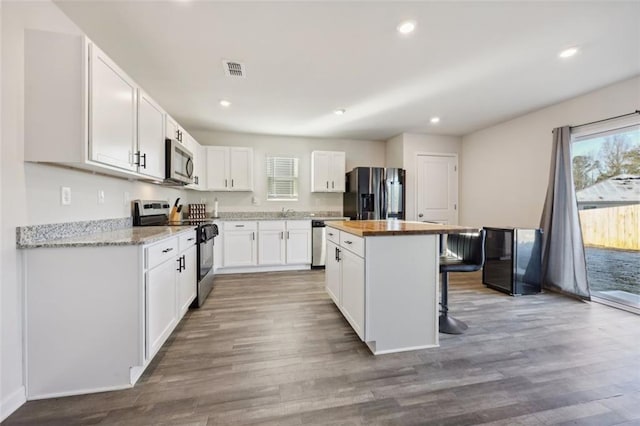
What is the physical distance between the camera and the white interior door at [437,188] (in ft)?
16.4

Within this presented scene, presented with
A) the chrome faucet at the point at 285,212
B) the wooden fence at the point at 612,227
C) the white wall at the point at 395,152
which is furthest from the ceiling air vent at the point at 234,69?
the wooden fence at the point at 612,227

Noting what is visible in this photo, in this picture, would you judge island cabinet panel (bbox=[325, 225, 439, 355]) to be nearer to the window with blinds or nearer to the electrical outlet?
the electrical outlet

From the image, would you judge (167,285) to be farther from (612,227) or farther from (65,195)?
(612,227)

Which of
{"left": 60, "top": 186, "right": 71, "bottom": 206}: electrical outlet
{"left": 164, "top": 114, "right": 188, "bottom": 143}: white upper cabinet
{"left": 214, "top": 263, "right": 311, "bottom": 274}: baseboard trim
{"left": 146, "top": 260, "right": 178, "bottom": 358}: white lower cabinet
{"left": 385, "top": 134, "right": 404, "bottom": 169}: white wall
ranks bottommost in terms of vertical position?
{"left": 214, "top": 263, "right": 311, "bottom": 274}: baseboard trim

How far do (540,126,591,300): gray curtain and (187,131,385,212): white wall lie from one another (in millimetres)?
2857

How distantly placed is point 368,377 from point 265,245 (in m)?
2.97

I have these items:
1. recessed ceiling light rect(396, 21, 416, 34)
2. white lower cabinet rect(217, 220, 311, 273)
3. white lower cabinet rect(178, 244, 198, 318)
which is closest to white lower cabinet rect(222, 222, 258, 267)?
white lower cabinet rect(217, 220, 311, 273)

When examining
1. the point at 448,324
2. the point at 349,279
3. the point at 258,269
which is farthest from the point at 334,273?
the point at 258,269

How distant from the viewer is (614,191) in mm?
3012

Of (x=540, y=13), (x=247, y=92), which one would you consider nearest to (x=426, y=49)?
(x=540, y=13)

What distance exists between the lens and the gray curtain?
10.4 ft

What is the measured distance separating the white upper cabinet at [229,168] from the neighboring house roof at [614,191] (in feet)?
15.8

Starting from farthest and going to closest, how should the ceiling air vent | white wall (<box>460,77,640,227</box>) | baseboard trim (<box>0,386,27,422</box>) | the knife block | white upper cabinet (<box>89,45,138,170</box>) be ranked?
1. the knife block
2. white wall (<box>460,77,640,227</box>)
3. the ceiling air vent
4. white upper cabinet (<box>89,45,138,170</box>)
5. baseboard trim (<box>0,386,27,422</box>)

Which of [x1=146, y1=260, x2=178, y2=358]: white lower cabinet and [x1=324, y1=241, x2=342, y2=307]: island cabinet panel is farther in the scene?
[x1=324, y1=241, x2=342, y2=307]: island cabinet panel
